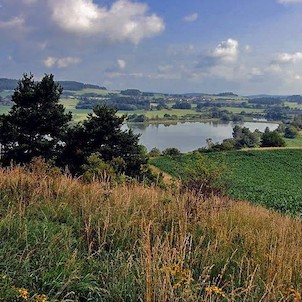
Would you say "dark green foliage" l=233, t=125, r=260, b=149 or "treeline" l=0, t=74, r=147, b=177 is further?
"dark green foliage" l=233, t=125, r=260, b=149

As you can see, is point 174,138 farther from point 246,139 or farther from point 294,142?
point 294,142

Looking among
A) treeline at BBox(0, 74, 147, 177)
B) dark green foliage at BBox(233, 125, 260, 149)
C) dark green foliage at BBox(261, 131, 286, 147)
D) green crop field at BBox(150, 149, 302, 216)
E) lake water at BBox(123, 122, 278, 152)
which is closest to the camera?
treeline at BBox(0, 74, 147, 177)

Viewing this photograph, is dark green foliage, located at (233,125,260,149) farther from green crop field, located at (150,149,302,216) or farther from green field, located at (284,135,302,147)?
green crop field, located at (150,149,302,216)

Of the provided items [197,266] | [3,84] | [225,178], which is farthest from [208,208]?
[3,84]

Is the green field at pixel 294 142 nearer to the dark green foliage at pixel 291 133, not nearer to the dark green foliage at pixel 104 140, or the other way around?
the dark green foliage at pixel 291 133

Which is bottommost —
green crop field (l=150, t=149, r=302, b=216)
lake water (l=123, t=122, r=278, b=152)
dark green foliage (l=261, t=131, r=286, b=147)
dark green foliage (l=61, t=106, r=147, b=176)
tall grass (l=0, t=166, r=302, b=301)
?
lake water (l=123, t=122, r=278, b=152)

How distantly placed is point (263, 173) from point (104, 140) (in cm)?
2672

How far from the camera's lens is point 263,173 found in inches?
1889

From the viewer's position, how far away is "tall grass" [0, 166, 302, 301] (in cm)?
254

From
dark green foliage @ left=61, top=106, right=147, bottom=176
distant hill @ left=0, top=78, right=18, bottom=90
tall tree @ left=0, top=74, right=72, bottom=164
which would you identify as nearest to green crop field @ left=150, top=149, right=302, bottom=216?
dark green foliage @ left=61, top=106, right=147, bottom=176

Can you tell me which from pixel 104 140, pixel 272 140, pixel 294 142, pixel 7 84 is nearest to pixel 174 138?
pixel 294 142

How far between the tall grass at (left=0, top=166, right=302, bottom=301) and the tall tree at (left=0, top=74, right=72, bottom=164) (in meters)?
24.8

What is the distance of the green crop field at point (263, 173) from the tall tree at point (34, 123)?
10.9m

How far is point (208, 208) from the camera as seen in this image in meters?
4.97
